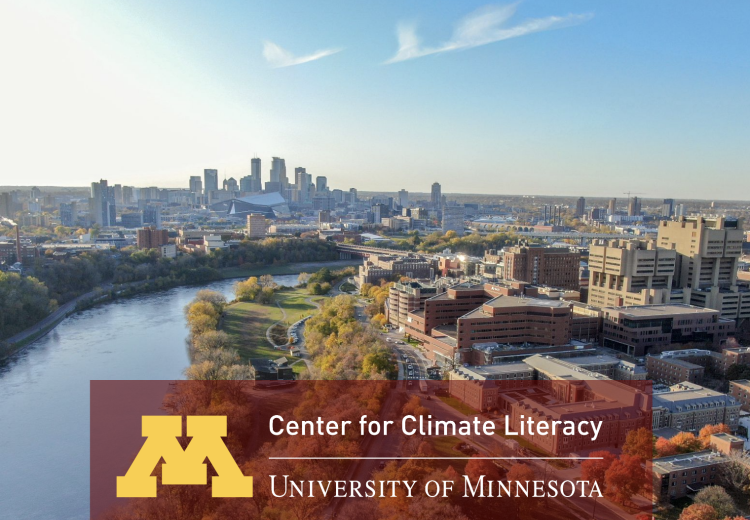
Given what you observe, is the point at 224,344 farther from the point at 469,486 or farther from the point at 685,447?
the point at 685,447

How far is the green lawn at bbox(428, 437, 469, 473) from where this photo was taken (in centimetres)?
522

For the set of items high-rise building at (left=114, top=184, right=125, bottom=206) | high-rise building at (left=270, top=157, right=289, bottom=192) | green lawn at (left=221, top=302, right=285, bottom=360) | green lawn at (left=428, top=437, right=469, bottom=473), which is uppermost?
high-rise building at (left=270, top=157, right=289, bottom=192)

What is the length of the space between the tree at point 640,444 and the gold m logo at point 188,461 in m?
3.49

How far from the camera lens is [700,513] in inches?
171

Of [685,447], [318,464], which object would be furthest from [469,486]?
[685,447]

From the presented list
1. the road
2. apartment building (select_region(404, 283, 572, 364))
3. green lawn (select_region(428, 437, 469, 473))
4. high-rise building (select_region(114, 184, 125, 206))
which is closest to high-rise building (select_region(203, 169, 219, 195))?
high-rise building (select_region(114, 184, 125, 206))

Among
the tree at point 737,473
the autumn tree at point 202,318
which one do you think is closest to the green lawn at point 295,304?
the autumn tree at point 202,318

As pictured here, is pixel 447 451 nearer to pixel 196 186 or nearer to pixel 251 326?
pixel 251 326

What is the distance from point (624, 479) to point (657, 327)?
5.09m

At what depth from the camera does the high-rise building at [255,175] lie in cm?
5647

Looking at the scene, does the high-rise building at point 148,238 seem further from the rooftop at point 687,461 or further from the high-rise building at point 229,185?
the high-rise building at point 229,185

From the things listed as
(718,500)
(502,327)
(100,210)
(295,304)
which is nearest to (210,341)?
(502,327)

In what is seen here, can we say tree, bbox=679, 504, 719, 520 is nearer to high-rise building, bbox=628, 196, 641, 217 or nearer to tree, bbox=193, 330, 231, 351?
tree, bbox=193, 330, 231, 351

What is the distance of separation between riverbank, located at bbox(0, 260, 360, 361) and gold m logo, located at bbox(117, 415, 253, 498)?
17.2 feet
